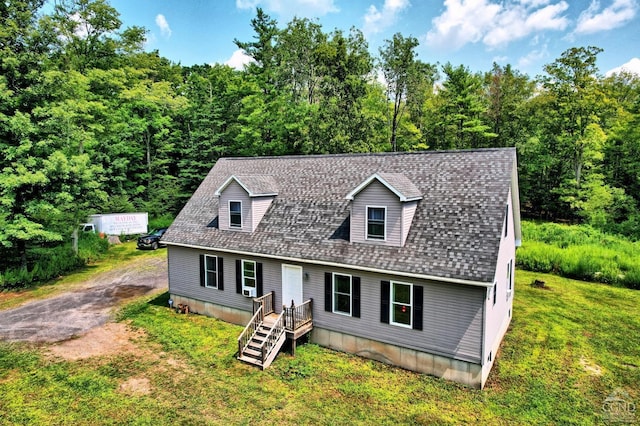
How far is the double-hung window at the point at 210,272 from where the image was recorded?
615 inches

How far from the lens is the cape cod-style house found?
1059 cm

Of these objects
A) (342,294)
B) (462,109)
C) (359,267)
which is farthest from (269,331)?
(462,109)

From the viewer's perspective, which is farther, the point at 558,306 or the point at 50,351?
the point at 558,306

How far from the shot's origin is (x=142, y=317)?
15969 mm

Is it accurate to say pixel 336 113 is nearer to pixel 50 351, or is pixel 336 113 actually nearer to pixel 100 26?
pixel 100 26

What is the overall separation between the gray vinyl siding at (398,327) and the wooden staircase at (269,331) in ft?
1.78

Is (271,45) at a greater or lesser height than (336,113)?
greater

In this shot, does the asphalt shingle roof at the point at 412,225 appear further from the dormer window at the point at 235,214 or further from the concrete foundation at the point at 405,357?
the concrete foundation at the point at 405,357

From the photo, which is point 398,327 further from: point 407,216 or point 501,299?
point 501,299

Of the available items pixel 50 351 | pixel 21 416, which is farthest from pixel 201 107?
pixel 21 416

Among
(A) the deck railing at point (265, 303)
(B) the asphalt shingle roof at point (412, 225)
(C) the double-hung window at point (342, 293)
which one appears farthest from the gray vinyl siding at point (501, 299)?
(A) the deck railing at point (265, 303)

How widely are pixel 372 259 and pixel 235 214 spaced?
673cm

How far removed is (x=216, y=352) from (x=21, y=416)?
5.28 meters

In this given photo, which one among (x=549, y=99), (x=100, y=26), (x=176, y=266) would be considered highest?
(x=100, y=26)
